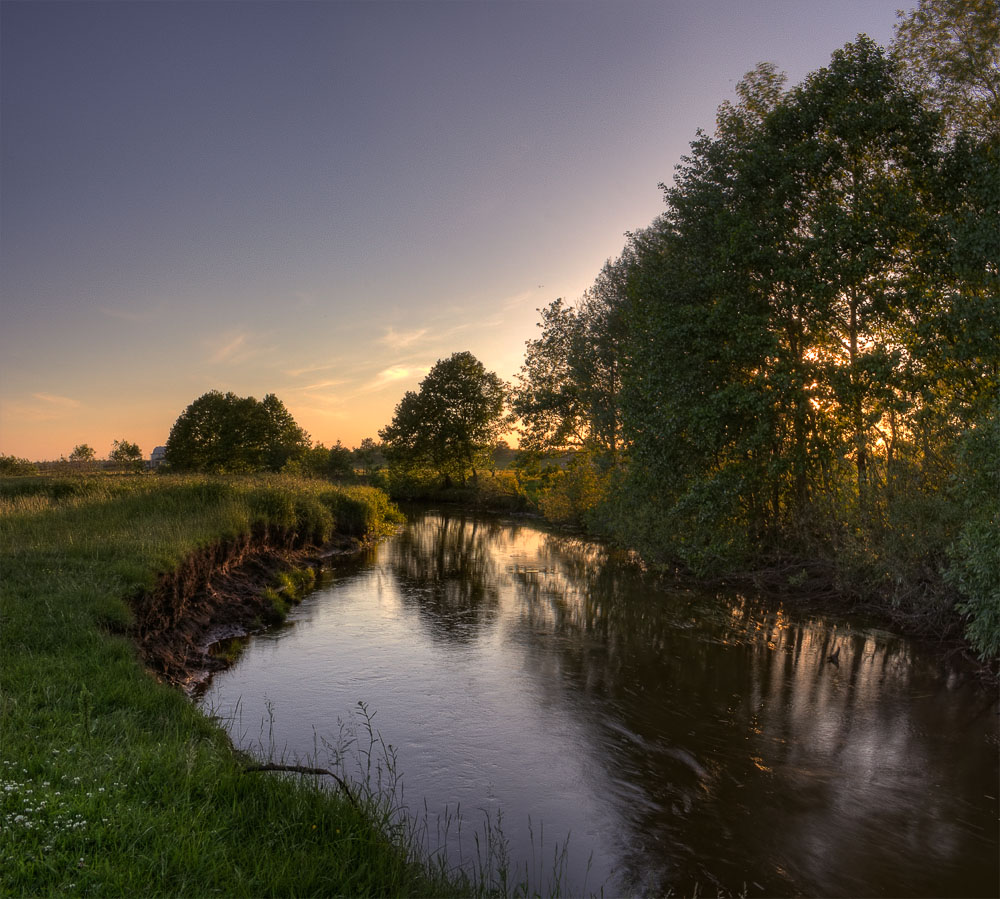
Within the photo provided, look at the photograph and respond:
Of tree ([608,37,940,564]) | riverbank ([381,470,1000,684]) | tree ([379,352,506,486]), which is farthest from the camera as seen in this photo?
tree ([379,352,506,486])

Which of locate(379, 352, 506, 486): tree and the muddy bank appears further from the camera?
locate(379, 352, 506, 486): tree

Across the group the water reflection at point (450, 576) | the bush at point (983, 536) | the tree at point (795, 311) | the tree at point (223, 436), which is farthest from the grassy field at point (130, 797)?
the tree at point (223, 436)

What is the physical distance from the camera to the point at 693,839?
24.5 feet

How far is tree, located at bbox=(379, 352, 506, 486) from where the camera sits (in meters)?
60.3

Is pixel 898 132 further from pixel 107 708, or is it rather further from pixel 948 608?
pixel 107 708

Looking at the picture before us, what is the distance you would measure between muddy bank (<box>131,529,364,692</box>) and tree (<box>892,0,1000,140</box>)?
20.3 m

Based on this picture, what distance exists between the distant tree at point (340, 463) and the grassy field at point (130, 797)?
59027 mm

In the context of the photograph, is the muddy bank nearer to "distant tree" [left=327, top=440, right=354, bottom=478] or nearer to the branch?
the branch

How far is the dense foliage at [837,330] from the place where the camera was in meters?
15.1

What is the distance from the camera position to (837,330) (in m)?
18.5

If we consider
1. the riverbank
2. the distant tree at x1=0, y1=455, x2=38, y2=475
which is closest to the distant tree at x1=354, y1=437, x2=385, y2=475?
the distant tree at x1=0, y1=455, x2=38, y2=475

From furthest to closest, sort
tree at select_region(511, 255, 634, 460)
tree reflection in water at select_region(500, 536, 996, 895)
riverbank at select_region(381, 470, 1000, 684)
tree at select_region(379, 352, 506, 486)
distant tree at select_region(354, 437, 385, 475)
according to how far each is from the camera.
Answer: distant tree at select_region(354, 437, 385, 475), tree at select_region(379, 352, 506, 486), tree at select_region(511, 255, 634, 460), riverbank at select_region(381, 470, 1000, 684), tree reflection in water at select_region(500, 536, 996, 895)

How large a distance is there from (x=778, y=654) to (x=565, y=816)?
8.21m

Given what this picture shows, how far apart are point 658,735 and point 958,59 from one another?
17.4 meters
